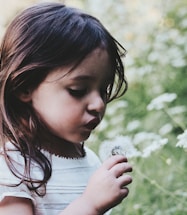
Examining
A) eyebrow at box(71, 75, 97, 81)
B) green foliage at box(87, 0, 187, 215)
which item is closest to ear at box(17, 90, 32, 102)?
eyebrow at box(71, 75, 97, 81)

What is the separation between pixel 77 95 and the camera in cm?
131

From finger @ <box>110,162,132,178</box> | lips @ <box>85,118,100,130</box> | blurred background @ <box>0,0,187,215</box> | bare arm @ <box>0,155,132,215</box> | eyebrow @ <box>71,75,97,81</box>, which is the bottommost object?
blurred background @ <box>0,0,187,215</box>

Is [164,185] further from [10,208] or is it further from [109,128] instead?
[10,208]

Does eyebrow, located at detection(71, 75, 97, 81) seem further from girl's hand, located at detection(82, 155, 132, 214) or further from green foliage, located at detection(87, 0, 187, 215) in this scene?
green foliage, located at detection(87, 0, 187, 215)

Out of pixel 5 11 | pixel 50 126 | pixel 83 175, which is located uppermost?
pixel 50 126

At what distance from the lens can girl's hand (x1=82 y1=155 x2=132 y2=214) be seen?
1.27 meters

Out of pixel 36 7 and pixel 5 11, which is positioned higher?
pixel 36 7

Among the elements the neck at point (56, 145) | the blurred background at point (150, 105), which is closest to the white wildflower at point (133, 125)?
the blurred background at point (150, 105)

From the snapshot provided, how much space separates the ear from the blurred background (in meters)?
0.17

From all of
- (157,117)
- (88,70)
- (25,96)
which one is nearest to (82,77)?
(88,70)

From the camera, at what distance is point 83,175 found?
1.45 m

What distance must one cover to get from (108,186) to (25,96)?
25 centimetres

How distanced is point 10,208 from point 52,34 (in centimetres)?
33

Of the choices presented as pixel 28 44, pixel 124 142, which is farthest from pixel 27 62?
pixel 124 142
